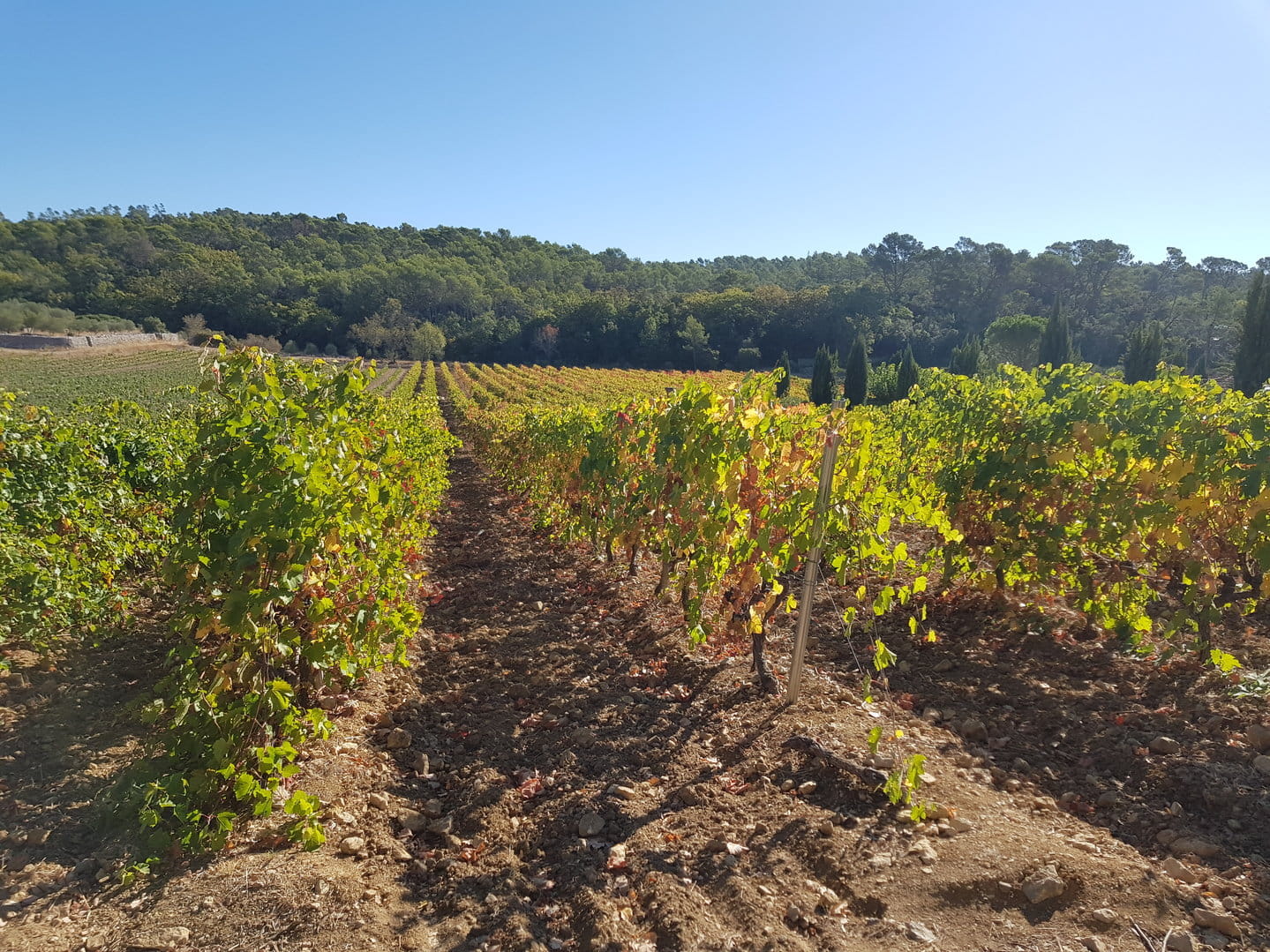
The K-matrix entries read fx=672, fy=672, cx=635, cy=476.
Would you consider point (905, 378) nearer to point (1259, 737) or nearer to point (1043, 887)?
point (1259, 737)

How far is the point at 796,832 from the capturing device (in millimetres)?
2705

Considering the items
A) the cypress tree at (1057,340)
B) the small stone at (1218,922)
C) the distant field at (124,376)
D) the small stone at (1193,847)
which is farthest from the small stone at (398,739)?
the cypress tree at (1057,340)

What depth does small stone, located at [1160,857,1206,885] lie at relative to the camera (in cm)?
237

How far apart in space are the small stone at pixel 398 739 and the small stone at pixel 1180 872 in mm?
3370

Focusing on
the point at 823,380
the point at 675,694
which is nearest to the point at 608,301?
the point at 823,380

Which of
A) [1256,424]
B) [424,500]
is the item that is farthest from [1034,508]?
[424,500]

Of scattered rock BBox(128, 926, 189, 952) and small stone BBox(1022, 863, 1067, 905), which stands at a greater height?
small stone BBox(1022, 863, 1067, 905)

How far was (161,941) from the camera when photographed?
6.83 feet

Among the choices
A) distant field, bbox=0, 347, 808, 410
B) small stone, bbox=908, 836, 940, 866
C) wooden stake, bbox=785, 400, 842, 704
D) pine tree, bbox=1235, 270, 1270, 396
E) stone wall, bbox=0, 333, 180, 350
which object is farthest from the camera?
stone wall, bbox=0, 333, 180, 350

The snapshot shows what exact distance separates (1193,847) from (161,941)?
3658 mm

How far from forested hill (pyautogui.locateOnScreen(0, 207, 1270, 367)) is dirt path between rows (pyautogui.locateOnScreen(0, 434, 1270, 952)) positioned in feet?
186

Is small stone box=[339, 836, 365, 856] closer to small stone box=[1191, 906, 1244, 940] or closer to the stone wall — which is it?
small stone box=[1191, 906, 1244, 940]

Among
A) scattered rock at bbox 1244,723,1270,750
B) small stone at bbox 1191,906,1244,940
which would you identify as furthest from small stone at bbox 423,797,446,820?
scattered rock at bbox 1244,723,1270,750

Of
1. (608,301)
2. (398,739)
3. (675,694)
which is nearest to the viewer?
(398,739)
